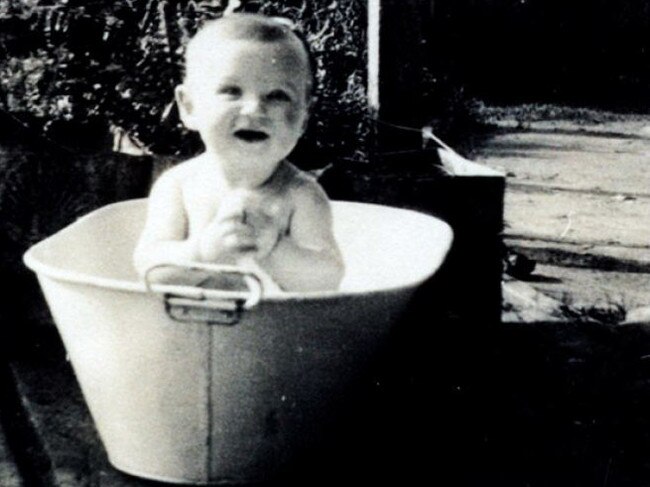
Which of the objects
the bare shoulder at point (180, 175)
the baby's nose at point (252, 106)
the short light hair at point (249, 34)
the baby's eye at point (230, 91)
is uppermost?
the short light hair at point (249, 34)

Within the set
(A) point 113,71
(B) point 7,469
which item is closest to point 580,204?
(A) point 113,71

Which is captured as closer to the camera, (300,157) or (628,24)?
(300,157)

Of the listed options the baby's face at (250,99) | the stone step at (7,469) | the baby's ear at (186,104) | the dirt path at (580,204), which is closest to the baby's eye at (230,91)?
the baby's face at (250,99)

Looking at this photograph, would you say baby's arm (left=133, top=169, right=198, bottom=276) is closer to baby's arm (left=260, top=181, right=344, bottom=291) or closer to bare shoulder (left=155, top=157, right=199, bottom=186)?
bare shoulder (left=155, top=157, right=199, bottom=186)

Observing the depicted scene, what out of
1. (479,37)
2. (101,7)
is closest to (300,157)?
(101,7)

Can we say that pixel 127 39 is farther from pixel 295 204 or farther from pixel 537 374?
pixel 537 374

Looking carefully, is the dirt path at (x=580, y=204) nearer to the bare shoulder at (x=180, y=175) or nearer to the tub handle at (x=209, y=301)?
the bare shoulder at (x=180, y=175)

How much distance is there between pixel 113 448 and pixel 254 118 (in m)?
0.48

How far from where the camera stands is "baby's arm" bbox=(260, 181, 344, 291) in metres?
1.45

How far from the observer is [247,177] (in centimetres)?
147

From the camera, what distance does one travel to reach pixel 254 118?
139cm

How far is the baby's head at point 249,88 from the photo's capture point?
4.56 feet

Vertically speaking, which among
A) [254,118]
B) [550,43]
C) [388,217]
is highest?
[254,118]

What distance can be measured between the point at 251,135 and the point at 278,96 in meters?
0.06
